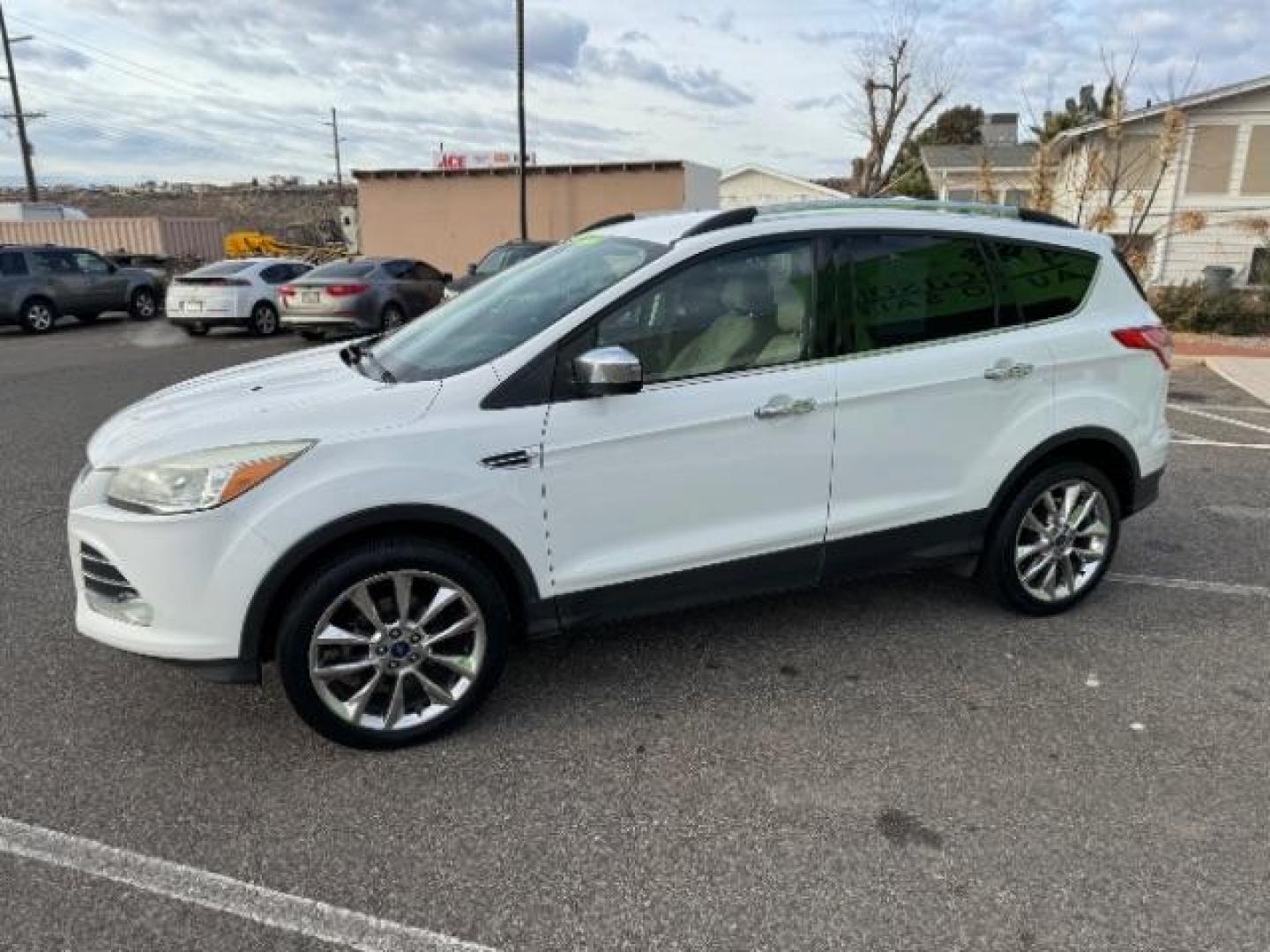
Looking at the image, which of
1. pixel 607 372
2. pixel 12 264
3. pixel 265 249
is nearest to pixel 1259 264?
pixel 607 372

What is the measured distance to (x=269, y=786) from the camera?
9.73 ft

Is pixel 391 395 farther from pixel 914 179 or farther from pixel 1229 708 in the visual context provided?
pixel 914 179

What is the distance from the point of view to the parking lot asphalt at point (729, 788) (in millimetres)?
2406

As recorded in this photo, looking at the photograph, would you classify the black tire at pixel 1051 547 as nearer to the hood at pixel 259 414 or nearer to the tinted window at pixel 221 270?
the hood at pixel 259 414

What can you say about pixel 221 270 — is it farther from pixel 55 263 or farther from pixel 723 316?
pixel 723 316

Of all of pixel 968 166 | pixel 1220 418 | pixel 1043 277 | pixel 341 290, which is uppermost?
pixel 968 166

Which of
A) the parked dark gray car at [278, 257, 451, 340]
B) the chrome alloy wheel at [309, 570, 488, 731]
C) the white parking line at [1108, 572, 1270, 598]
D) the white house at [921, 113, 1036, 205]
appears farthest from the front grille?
the white house at [921, 113, 1036, 205]

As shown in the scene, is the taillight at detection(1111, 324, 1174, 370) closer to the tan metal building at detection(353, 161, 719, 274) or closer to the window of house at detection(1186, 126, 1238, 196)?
the window of house at detection(1186, 126, 1238, 196)

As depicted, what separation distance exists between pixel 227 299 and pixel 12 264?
185 inches

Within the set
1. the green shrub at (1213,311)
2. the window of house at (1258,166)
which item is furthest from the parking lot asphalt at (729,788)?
the window of house at (1258,166)

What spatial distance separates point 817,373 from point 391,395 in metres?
1.54

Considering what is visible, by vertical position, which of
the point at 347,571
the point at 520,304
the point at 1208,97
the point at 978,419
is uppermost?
the point at 1208,97

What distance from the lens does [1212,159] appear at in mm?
21188

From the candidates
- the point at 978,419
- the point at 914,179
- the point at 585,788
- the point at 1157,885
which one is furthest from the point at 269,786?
the point at 914,179
